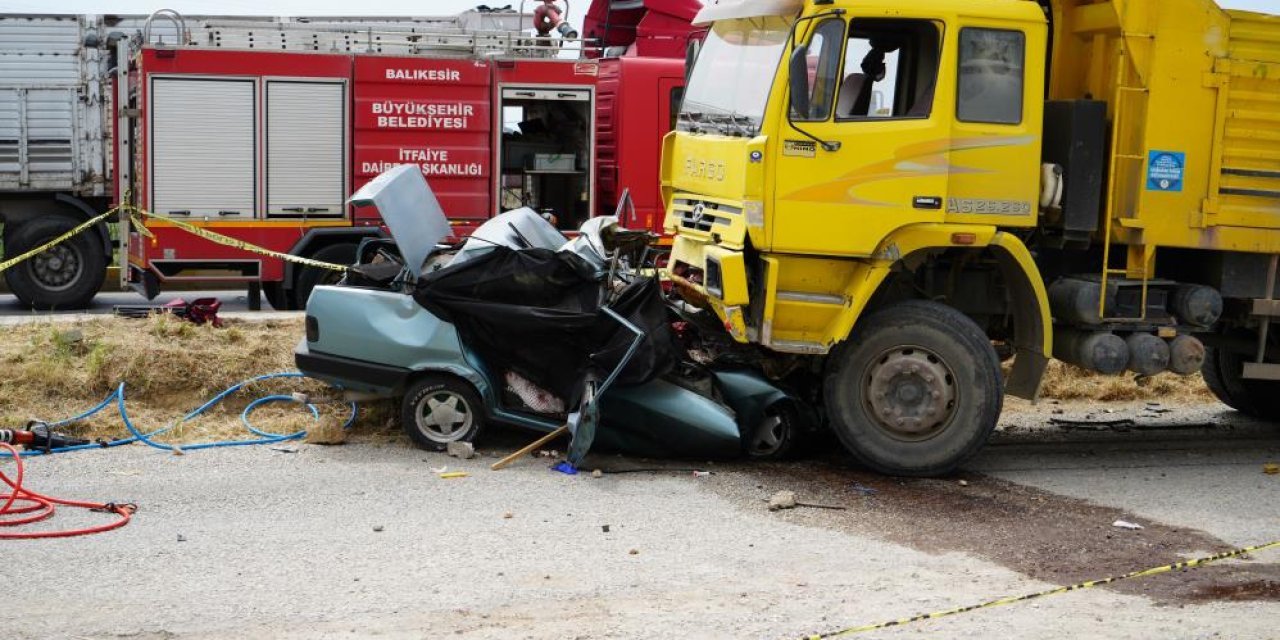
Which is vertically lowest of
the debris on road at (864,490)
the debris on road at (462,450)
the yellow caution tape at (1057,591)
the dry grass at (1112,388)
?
the debris on road at (864,490)

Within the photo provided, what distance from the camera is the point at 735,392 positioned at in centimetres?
946

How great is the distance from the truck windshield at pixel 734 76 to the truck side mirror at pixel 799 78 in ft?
0.94

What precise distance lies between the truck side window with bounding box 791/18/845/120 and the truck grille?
79 centimetres

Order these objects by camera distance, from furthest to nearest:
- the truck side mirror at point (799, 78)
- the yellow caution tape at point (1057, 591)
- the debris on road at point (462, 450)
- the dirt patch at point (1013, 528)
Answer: the debris on road at point (462, 450), the truck side mirror at point (799, 78), the dirt patch at point (1013, 528), the yellow caution tape at point (1057, 591)

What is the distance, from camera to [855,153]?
29.2ft

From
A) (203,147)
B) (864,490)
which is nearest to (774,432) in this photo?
(864,490)

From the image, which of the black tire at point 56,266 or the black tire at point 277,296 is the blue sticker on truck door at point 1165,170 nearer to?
the black tire at point 277,296

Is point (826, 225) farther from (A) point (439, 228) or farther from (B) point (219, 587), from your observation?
(B) point (219, 587)

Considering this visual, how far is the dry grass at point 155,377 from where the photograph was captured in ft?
32.4

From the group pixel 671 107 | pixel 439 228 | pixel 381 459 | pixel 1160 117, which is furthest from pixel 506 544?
pixel 671 107

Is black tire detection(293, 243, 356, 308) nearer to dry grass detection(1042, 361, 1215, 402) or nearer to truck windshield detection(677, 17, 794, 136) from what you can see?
truck windshield detection(677, 17, 794, 136)

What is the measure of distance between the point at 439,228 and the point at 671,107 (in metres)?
6.01

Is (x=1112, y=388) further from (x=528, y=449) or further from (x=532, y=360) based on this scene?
(x=528, y=449)

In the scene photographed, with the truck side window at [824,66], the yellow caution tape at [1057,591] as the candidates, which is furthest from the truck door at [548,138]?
the yellow caution tape at [1057,591]
